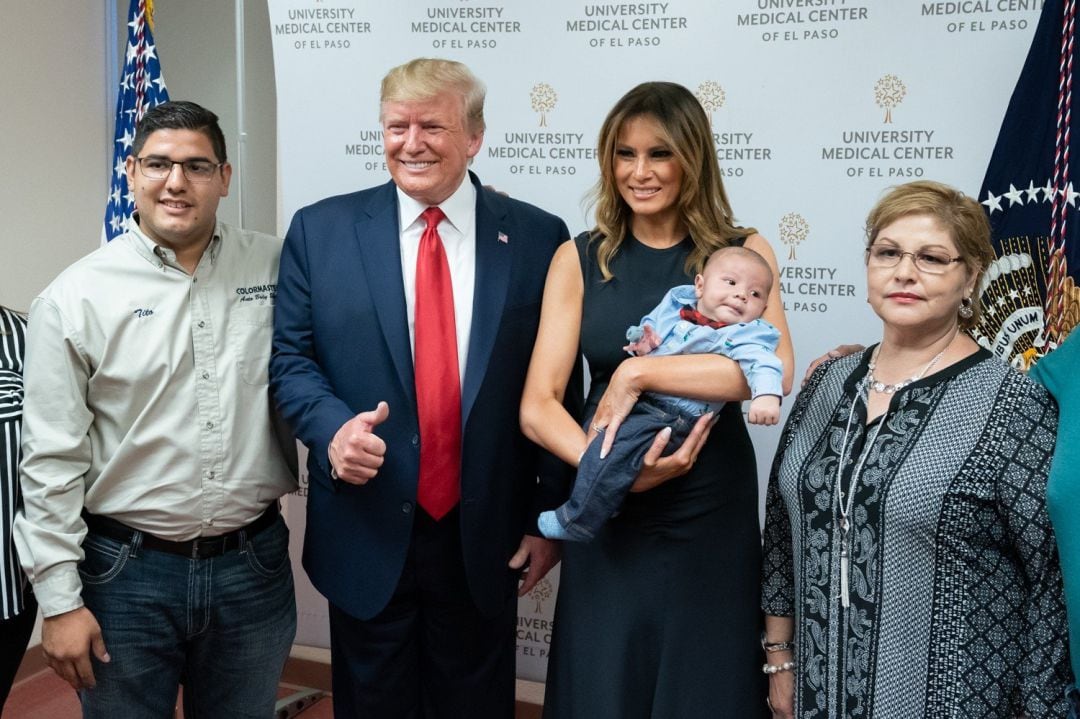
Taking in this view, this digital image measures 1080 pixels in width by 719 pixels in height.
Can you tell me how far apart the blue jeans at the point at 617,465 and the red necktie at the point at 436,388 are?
0.36 meters

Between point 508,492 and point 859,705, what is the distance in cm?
91

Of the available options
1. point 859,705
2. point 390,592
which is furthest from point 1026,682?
point 390,592

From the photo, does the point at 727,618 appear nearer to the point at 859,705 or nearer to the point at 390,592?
the point at 859,705

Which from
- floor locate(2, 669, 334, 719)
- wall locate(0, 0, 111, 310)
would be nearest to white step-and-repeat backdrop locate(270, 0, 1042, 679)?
floor locate(2, 669, 334, 719)

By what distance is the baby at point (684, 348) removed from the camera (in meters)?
1.79

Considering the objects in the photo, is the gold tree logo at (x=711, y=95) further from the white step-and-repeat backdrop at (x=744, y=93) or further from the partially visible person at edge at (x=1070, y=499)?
the partially visible person at edge at (x=1070, y=499)

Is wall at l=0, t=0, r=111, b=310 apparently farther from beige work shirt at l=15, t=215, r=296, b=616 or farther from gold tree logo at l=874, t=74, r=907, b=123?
gold tree logo at l=874, t=74, r=907, b=123

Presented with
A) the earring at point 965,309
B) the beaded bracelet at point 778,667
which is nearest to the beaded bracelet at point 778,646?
the beaded bracelet at point 778,667

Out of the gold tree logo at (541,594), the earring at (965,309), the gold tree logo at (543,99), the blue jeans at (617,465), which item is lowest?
the gold tree logo at (541,594)

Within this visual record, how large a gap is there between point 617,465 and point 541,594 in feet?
5.28

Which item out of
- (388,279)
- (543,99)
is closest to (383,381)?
(388,279)

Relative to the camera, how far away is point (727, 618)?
1.91 m

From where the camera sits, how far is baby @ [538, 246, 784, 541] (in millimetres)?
1787

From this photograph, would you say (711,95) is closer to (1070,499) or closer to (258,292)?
(258,292)
